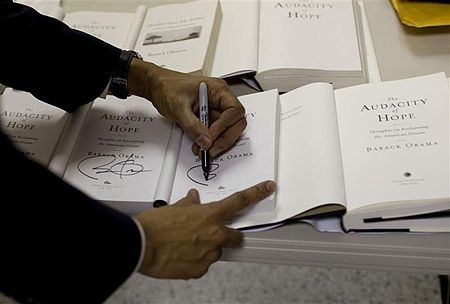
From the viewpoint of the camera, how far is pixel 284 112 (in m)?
1.01

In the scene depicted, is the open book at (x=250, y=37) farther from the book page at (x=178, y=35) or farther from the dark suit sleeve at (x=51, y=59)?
the dark suit sleeve at (x=51, y=59)

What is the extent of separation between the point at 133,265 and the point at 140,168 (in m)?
0.21

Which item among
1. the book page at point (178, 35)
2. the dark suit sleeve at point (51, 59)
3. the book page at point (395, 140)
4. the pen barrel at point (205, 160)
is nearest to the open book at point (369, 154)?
the book page at point (395, 140)

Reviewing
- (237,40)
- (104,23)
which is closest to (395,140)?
(237,40)

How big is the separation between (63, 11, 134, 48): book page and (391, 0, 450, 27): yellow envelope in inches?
20.3

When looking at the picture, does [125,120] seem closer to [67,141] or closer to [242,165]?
[67,141]

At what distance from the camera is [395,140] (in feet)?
2.97

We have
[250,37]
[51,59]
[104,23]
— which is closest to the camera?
[51,59]

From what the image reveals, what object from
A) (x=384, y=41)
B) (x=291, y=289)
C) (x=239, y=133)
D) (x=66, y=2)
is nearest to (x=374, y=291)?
(x=291, y=289)

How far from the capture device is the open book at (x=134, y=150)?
0.93 meters

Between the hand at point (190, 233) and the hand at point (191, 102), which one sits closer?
the hand at point (190, 233)

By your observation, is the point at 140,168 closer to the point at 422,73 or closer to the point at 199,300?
the point at 422,73

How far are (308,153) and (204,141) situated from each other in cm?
15
